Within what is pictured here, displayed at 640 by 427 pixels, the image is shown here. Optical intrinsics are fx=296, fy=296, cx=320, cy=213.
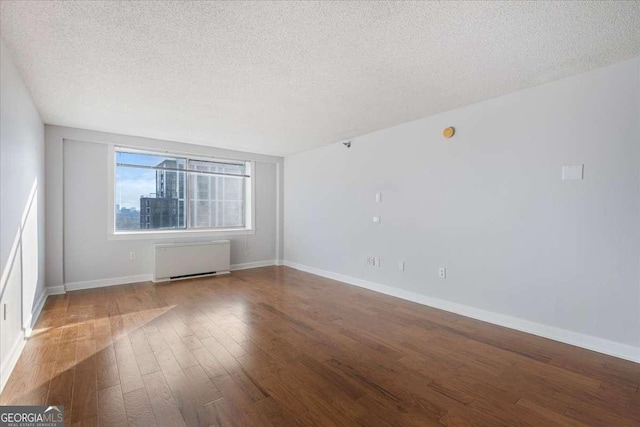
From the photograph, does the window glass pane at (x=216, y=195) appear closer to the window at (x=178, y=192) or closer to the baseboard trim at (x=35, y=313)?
the window at (x=178, y=192)

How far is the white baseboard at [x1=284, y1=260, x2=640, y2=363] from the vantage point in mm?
2352

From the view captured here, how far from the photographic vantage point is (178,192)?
5.23 meters

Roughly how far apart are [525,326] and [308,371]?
7.13ft

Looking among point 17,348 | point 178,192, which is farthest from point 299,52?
point 178,192

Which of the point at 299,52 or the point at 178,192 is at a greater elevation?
the point at 299,52

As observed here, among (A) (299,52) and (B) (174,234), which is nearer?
(A) (299,52)

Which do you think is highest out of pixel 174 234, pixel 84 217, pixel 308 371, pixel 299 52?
pixel 299 52

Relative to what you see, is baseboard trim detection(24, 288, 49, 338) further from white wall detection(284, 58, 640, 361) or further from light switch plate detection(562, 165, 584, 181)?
light switch plate detection(562, 165, 584, 181)

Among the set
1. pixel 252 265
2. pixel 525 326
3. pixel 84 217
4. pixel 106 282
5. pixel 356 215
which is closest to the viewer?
pixel 525 326

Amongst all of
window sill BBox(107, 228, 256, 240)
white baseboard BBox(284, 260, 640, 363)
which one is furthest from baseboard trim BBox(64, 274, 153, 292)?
white baseboard BBox(284, 260, 640, 363)

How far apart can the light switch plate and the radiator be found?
484 cm

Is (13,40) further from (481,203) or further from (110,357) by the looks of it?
(481,203)

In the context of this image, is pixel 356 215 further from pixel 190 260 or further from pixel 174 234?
pixel 174 234

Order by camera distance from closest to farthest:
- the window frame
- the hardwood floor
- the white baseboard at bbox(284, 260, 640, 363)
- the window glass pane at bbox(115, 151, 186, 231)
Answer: the hardwood floor → the white baseboard at bbox(284, 260, 640, 363) → the window frame → the window glass pane at bbox(115, 151, 186, 231)
